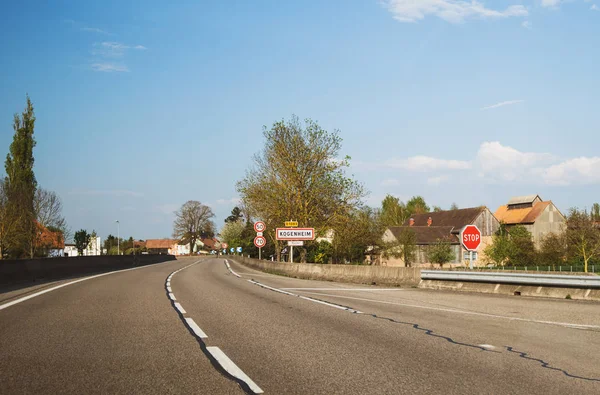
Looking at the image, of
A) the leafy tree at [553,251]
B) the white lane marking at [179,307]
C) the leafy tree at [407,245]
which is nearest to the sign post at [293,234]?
the white lane marking at [179,307]

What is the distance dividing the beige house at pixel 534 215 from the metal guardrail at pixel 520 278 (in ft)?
256

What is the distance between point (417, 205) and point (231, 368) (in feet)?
467

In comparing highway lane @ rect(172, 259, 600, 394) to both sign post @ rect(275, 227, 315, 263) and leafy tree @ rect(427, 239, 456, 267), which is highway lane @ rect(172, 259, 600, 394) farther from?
leafy tree @ rect(427, 239, 456, 267)

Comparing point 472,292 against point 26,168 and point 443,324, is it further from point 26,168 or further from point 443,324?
point 26,168

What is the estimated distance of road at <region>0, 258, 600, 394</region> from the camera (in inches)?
230

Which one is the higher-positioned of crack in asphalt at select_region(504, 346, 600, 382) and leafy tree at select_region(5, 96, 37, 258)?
leafy tree at select_region(5, 96, 37, 258)

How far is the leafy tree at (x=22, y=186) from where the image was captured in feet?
207

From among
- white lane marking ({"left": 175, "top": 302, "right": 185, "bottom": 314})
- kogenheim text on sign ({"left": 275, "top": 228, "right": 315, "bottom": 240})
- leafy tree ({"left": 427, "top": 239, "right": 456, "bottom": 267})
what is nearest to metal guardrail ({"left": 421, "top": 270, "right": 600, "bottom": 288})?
white lane marking ({"left": 175, "top": 302, "right": 185, "bottom": 314})

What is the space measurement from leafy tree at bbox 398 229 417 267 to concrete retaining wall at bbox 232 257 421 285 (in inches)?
2001

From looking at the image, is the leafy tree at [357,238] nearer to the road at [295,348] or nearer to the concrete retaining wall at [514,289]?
the concrete retaining wall at [514,289]

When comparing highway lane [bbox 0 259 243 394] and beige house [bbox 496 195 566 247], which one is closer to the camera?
highway lane [bbox 0 259 243 394]

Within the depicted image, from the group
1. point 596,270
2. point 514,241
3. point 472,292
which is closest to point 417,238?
point 514,241

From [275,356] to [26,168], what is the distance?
68074mm

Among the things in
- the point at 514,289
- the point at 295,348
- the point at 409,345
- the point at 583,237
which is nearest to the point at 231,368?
the point at 295,348
